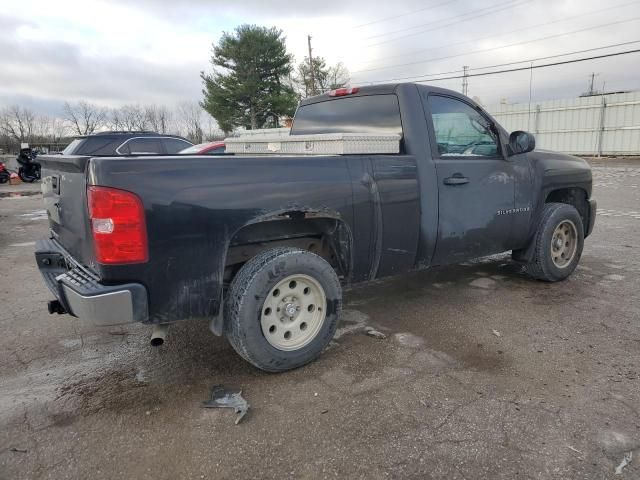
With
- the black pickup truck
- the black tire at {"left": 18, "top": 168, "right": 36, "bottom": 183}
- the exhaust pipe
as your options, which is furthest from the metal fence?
the exhaust pipe

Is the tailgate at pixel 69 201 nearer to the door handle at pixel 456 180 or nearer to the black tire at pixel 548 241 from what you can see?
the door handle at pixel 456 180

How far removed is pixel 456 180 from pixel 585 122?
89.5 ft

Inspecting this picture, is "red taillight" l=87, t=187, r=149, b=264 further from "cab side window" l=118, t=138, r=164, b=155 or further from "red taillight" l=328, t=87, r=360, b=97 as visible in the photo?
"cab side window" l=118, t=138, r=164, b=155

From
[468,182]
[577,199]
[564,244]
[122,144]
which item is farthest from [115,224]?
[122,144]

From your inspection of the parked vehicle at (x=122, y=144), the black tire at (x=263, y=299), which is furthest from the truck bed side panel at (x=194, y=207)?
the parked vehicle at (x=122, y=144)

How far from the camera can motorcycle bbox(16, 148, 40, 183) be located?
21031 millimetres

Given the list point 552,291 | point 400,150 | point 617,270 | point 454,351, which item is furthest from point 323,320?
point 617,270

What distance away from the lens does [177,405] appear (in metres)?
2.83

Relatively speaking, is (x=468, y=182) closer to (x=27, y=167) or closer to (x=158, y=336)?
(x=158, y=336)

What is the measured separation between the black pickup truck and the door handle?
0.02m

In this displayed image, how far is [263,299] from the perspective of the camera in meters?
2.95

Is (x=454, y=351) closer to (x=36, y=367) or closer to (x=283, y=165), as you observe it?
(x=283, y=165)

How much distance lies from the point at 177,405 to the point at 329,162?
1.81 m

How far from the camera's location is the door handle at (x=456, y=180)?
3875mm
